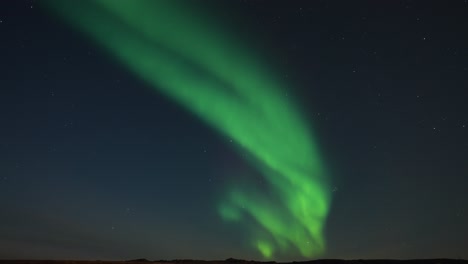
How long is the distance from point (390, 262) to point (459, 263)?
5446mm

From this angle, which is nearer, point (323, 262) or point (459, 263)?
point (459, 263)

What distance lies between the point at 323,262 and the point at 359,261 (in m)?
3.62

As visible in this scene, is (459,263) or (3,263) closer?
(3,263)

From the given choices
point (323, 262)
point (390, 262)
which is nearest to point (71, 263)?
point (323, 262)

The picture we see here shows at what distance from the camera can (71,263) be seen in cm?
2880

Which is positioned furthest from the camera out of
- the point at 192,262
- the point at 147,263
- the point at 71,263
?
the point at 192,262

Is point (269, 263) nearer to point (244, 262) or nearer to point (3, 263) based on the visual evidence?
point (244, 262)

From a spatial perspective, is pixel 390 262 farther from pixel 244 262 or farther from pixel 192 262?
pixel 192 262

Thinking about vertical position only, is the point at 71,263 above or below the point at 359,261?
below

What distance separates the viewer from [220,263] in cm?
3659

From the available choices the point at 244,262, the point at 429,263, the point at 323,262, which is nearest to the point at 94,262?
the point at 244,262

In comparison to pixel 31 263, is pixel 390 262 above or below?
above

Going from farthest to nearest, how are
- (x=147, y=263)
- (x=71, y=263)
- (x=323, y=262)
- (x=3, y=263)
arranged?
(x=323, y=262) < (x=147, y=263) < (x=71, y=263) < (x=3, y=263)

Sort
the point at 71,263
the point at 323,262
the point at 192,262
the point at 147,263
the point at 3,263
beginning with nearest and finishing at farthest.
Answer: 1. the point at 3,263
2. the point at 71,263
3. the point at 147,263
4. the point at 192,262
5. the point at 323,262
